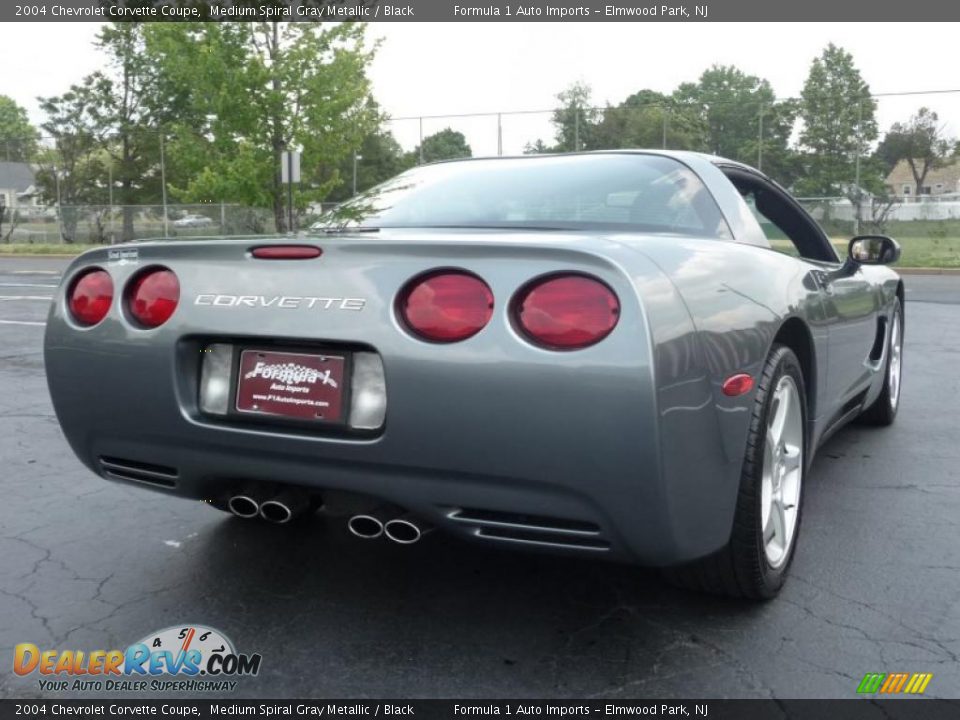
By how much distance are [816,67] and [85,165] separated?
3896 cm

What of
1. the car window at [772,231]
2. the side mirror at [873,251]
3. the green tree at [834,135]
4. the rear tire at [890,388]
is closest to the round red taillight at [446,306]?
the car window at [772,231]

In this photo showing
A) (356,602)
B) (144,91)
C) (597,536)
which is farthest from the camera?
(144,91)

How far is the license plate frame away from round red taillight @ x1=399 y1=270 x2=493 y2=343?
20 centimetres

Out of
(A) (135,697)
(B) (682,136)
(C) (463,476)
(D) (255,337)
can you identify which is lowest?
(A) (135,697)

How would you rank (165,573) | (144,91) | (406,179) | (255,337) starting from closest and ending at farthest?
(255,337)
(165,573)
(406,179)
(144,91)

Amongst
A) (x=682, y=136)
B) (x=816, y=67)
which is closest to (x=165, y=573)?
(x=682, y=136)

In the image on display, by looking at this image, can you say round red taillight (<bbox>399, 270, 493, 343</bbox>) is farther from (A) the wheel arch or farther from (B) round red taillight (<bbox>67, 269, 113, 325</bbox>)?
(A) the wheel arch

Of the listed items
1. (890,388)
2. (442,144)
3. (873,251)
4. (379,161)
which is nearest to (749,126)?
(442,144)

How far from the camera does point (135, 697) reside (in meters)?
2.21

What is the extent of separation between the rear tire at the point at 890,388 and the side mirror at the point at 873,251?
93 cm

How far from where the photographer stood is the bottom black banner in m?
2.11

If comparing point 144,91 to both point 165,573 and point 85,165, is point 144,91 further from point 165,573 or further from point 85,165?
point 165,573

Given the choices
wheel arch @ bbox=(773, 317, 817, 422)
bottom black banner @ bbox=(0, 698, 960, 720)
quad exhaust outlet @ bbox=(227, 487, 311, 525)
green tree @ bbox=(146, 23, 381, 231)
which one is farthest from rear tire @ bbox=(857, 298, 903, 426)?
green tree @ bbox=(146, 23, 381, 231)

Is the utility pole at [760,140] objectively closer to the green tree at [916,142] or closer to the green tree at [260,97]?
the green tree at [916,142]
